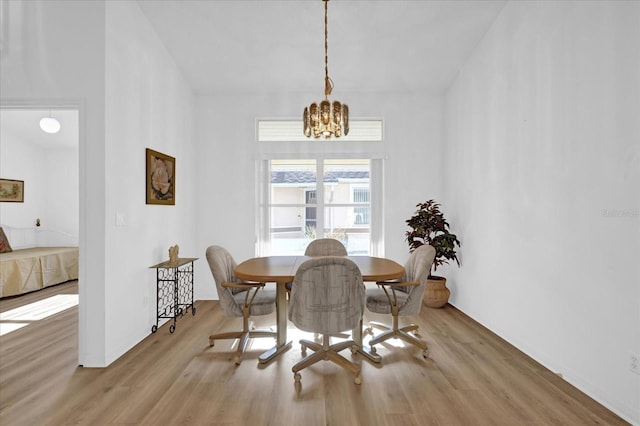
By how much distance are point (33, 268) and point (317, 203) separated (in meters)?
4.56

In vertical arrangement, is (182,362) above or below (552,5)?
below

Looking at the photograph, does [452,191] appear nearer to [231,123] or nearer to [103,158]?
[231,123]

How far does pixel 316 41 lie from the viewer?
145 inches

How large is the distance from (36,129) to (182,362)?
575cm

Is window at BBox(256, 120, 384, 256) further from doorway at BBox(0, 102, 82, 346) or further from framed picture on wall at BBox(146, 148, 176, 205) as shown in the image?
doorway at BBox(0, 102, 82, 346)

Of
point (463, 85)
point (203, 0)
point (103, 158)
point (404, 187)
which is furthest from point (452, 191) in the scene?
point (103, 158)

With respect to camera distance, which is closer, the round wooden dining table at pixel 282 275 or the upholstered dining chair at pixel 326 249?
the round wooden dining table at pixel 282 275

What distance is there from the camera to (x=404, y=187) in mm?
4703

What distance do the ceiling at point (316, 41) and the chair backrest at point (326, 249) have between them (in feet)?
7.54

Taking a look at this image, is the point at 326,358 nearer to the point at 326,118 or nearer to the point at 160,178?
the point at 326,118

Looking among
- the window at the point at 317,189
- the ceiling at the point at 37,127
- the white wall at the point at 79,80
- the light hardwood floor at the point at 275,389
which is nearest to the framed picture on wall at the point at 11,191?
the ceiling at the point at 37,127

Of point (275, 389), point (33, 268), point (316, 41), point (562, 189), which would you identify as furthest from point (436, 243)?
point (33, 268)

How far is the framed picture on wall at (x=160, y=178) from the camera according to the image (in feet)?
10.9

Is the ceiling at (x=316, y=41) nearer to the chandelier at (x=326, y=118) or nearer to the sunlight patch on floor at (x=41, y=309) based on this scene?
the chandelier at (x=326, y=118)
